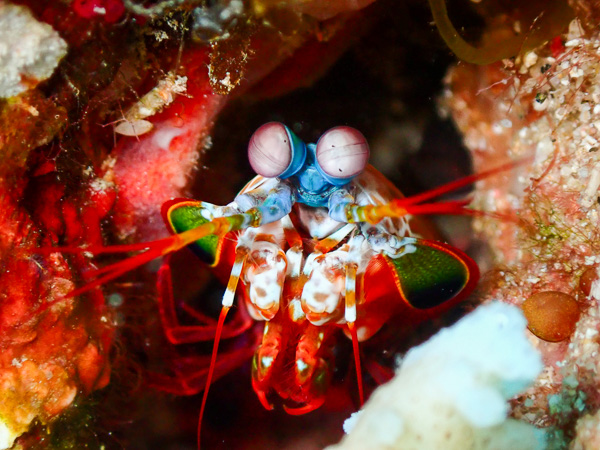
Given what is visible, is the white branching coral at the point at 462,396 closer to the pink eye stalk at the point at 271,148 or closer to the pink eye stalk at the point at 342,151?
the pink eye stalk at the point at 342,151

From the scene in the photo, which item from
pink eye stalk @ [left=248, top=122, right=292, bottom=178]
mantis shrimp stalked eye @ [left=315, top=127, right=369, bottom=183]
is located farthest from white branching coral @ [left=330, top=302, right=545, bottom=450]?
pink eye stalk @ [left=248, top=122, right=292, bottom=178]

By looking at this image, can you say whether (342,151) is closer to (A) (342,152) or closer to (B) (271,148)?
(A) (342,152)

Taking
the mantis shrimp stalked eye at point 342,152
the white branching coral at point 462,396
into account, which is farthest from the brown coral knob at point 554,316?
the mantis shrimp stalked eye at point 342,152

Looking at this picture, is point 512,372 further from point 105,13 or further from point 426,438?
point 105,13

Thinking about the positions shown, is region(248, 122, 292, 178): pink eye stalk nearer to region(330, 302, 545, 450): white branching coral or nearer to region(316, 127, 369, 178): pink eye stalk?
region(316, 127, 369, 178): pink eye stalk

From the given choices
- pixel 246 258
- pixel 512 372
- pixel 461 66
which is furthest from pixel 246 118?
pixel 512 372
